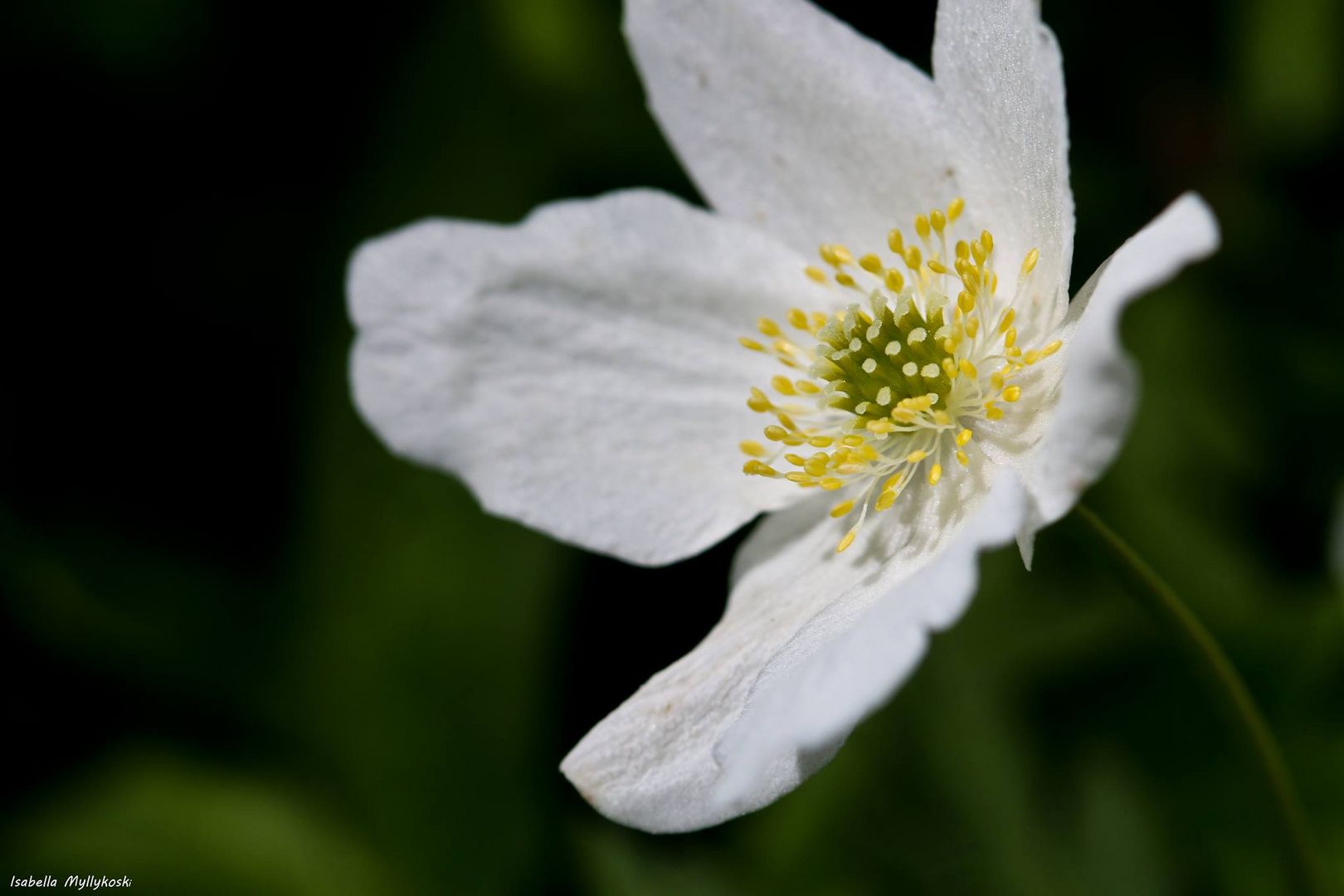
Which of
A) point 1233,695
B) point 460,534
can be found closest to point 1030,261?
point 1233,695

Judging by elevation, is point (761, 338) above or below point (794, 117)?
below

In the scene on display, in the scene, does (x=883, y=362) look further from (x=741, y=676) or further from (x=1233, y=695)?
(x=1233, y=695)

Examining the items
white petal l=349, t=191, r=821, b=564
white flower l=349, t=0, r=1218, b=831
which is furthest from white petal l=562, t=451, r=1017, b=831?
white petal l=349, t=191, r=821, b=564

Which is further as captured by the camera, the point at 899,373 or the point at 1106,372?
the point at 899,373

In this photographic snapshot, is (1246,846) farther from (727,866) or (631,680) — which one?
(631,680)

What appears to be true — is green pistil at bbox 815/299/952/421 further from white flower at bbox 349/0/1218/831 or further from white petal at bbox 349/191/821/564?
white petal at bbox 349/191/821/564
